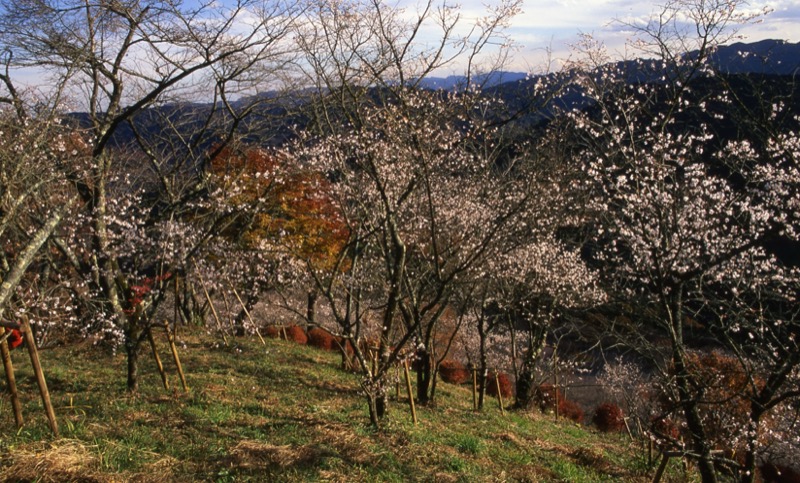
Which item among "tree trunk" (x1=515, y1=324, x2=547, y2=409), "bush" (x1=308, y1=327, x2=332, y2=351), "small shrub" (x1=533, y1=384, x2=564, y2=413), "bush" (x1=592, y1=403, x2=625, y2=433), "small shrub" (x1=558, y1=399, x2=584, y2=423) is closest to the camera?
"tree trunk" (x1=515, y1=324, x2=547, y2=409)

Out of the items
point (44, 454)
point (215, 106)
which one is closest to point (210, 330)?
point (215, 106)

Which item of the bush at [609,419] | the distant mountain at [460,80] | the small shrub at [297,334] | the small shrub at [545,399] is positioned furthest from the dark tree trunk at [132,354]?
the small shrub at [297,334]

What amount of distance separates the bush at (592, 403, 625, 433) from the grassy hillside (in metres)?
8.82

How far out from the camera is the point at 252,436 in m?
6.61

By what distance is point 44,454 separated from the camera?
4.63 metres

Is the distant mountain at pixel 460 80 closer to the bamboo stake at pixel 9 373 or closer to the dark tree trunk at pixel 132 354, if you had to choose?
the dark tree trunk at pixel 132 354

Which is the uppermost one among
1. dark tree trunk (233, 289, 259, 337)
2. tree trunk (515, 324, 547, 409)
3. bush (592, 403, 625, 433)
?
dark tree trunk (233, 289, 259, 337)

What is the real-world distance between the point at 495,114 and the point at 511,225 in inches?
99.4

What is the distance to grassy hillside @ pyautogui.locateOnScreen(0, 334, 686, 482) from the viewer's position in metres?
5.19

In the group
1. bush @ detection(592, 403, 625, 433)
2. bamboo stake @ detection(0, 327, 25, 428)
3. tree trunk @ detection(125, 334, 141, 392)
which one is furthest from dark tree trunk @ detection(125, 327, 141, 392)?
bush @ detection(592, 403, 625, 433)

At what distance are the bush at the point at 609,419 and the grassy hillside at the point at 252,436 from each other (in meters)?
8.82

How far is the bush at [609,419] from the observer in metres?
20.0

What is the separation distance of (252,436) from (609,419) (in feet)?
55.3

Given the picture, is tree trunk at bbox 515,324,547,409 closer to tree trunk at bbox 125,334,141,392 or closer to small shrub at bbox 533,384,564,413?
small shrub at bbox 533,384,564,413
